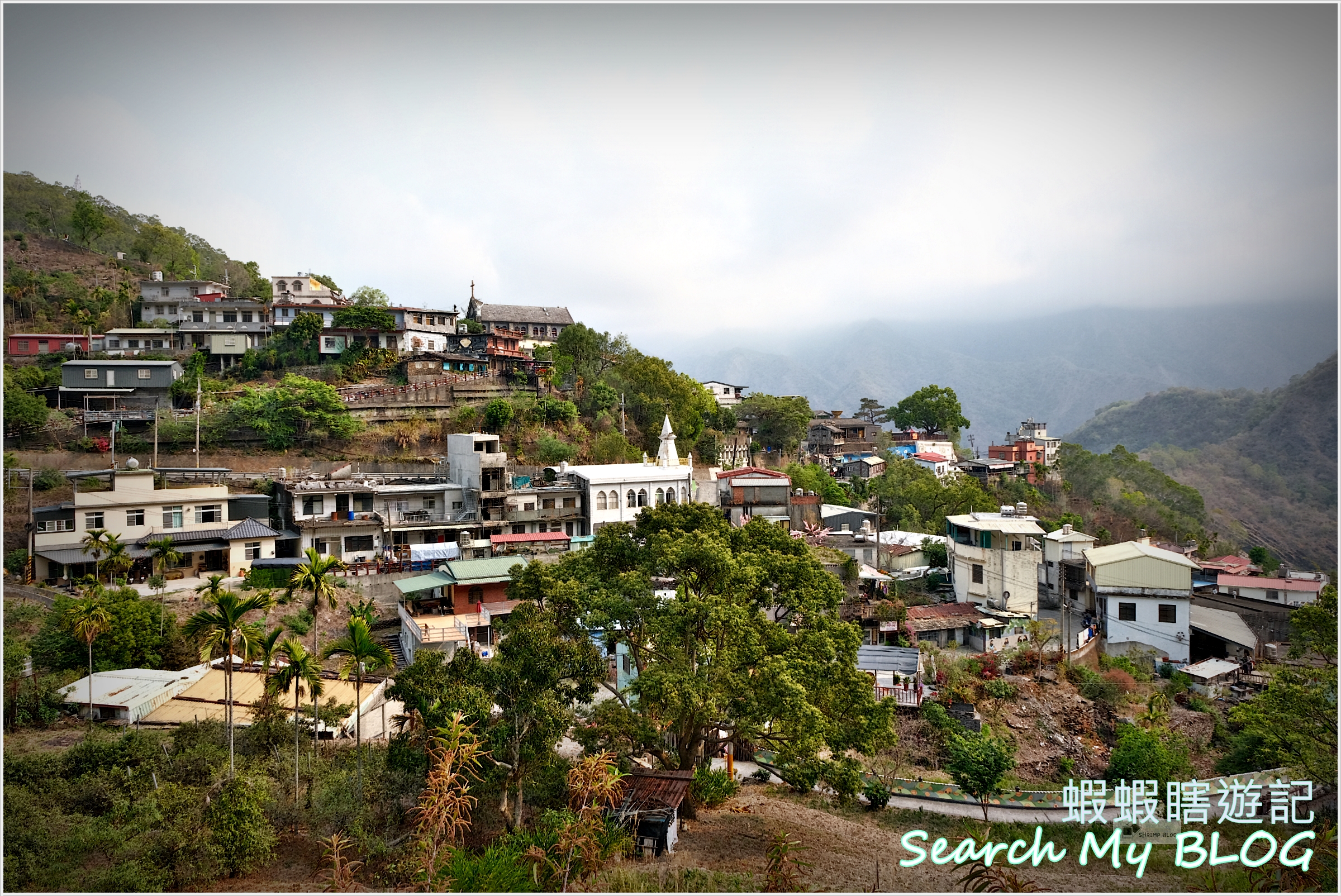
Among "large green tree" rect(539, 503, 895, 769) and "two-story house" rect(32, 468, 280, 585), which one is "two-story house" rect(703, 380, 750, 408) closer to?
"two-story house" rect(32, 468, 280, 585)

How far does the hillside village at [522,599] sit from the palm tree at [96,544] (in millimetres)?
173

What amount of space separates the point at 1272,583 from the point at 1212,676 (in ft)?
22.4

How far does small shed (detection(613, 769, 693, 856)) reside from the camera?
10414mm

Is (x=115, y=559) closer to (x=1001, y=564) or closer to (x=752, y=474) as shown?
(x=752, y=474)

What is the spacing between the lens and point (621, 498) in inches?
1189

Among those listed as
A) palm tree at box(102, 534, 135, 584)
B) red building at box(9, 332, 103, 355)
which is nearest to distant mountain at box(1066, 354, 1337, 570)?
palm tree at box(102, 534, 135, 584)

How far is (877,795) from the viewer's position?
1336 cm

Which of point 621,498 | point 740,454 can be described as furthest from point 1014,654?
point 740,454

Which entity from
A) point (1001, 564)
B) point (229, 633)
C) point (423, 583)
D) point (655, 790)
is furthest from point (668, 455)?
point (655, 790)

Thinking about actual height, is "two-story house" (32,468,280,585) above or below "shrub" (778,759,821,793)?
above

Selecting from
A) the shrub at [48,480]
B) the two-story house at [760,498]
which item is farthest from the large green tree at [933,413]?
the shrub at [48,480]

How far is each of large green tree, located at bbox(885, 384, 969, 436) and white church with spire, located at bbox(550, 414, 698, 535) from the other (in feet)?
101

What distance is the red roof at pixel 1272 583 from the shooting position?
24.0 m

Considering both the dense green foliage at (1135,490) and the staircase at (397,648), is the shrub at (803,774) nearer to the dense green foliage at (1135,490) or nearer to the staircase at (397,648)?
the staircase at (397,648)
